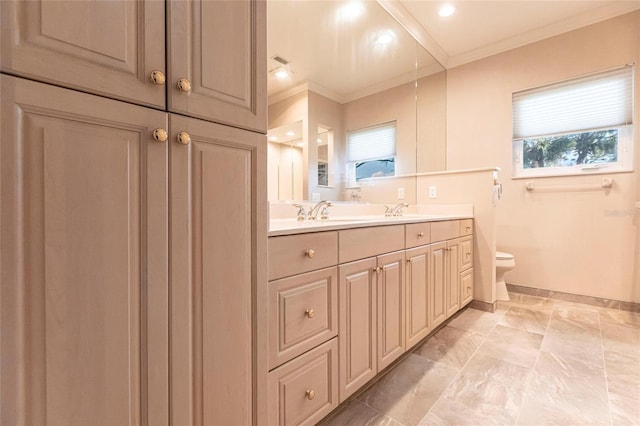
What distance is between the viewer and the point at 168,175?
66cm

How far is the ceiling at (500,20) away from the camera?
2.40 metres

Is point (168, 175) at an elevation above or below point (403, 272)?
above

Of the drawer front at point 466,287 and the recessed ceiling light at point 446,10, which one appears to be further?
the recessed ceiling light at point 446,10

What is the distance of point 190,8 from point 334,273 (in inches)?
37.9

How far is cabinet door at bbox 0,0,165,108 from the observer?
1.61 ft

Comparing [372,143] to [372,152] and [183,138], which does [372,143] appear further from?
[183,138]

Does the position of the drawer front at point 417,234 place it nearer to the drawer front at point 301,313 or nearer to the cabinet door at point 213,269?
the drawer front at point 301,313

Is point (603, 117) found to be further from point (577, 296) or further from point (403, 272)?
point (403, 272)

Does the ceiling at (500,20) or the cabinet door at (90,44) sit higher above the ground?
the ceiling at (500,20)

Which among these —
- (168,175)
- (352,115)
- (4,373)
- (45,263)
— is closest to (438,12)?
(352,115)

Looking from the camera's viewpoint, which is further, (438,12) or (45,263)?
(438,12)

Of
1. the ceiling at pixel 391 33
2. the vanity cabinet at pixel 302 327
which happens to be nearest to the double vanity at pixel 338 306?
the vanity cabinet at pixel 302 327

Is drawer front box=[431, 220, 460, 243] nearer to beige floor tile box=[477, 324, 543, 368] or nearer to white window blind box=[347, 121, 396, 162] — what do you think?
beige floor tile box=[477, 324, 543, 368]

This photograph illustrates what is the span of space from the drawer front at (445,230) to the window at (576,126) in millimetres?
1300
